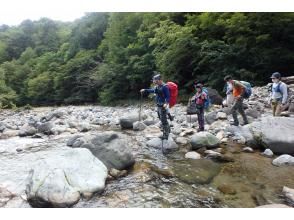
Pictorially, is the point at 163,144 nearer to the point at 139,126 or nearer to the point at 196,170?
the point at 196,170

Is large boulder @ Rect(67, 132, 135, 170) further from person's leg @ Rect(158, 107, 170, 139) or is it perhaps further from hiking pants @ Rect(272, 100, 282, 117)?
hiking pants @ Rect(272, 100, 282, 117)

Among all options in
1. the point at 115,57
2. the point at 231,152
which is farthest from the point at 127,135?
the point at 115,57

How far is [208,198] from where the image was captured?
3.76m

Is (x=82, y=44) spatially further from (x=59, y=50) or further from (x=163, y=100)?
(x=163, y=100)

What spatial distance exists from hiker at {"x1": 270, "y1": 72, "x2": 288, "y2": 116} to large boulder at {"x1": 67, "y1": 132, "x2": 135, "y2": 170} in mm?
3847

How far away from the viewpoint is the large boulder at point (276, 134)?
537 centimetres

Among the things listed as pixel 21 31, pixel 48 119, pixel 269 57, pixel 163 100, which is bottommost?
pixel 48 119

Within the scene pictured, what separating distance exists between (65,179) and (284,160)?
349 centimetres

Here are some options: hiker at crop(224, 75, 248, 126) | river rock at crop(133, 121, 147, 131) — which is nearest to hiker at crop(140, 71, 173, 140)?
hiker at crop(224, 75, 248, 126)

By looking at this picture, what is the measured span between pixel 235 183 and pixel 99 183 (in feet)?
6.28

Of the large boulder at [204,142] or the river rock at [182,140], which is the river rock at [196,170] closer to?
A: the large boulder at [204,142]

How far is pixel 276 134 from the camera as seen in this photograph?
557 cm

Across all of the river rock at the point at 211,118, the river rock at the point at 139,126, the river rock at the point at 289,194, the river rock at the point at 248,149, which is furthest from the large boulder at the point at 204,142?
the river rock at the point at 139,126

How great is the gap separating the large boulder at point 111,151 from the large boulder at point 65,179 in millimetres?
411
